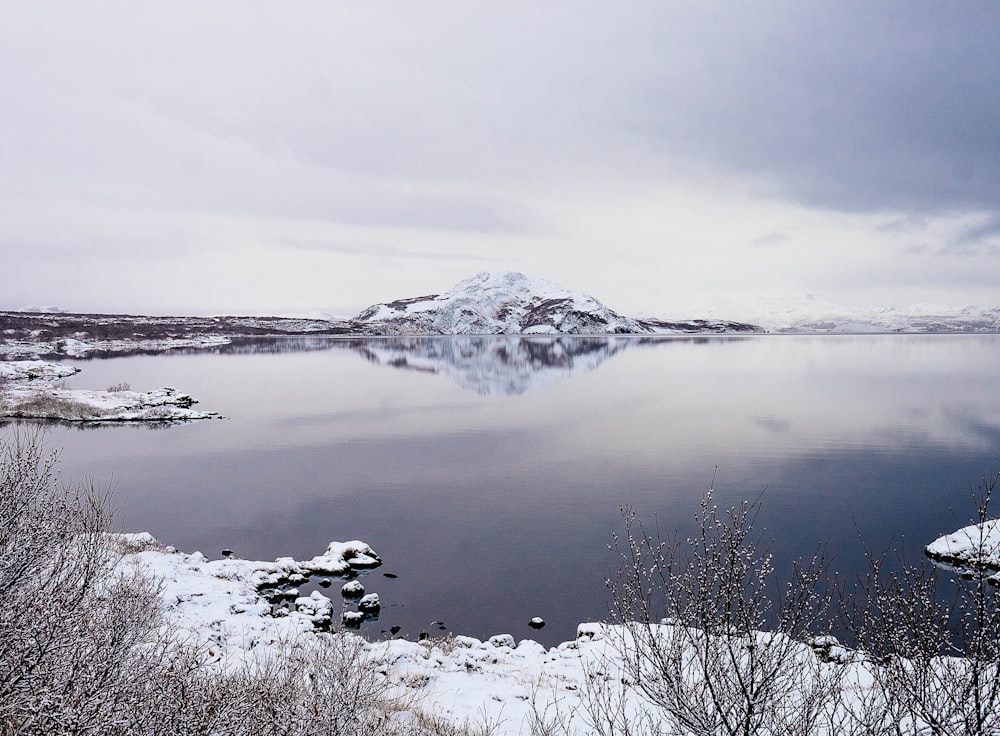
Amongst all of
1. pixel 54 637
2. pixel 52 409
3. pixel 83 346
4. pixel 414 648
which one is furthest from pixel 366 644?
pixel 83 346

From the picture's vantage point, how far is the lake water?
68.2ft

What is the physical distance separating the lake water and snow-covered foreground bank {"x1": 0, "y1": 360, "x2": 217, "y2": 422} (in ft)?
10.3

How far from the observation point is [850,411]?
52531mm

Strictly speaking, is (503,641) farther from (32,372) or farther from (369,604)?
(32,372)

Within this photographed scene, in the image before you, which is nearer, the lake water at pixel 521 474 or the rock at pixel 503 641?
the rock at pixel 503 641

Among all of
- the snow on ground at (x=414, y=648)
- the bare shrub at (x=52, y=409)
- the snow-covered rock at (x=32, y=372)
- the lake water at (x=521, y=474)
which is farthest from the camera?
the snow-covered rock at (x=32, y=372)

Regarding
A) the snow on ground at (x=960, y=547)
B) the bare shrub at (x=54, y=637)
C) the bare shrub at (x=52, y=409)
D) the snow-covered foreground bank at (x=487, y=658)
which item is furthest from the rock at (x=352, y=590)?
the bare shrub at (x=52, y=409)

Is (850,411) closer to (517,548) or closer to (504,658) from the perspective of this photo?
(517,548)

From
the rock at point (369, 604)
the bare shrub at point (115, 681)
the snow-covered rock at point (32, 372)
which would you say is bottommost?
the rock at point (369, 604)

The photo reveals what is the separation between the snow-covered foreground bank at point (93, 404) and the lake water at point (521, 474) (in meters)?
3.14

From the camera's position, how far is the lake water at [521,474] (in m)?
20.8

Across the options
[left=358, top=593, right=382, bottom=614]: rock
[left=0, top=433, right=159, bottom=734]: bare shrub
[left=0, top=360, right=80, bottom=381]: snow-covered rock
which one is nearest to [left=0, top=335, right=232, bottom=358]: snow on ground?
[left=0, top=360, right=80, bottom=381]: snow-covered rock

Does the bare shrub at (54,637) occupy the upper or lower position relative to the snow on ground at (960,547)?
upper

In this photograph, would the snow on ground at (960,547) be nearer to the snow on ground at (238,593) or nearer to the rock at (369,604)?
the rock at (369,604)
